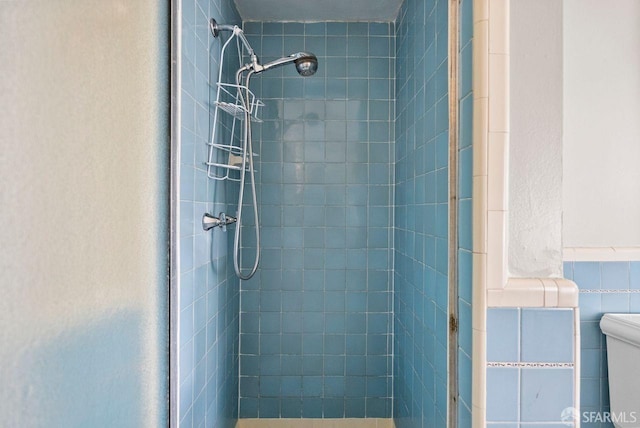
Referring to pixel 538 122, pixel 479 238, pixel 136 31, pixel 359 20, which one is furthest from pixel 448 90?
pixel 359 20

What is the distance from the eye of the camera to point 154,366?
102 centimetres

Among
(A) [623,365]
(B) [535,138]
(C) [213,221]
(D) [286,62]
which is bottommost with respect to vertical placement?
(A) [623,365]

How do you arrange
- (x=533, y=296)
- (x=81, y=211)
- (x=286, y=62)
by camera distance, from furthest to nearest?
(x=286, y=62), (x=533, y=296), (x=81, y=211)

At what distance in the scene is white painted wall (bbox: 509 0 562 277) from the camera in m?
0.97

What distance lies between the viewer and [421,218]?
1.49 meters

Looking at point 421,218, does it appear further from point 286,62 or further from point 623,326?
point 286,62

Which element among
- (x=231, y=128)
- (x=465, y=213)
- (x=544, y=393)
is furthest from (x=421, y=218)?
(x=231, y=128)

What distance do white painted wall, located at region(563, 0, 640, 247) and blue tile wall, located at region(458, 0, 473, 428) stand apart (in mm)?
730

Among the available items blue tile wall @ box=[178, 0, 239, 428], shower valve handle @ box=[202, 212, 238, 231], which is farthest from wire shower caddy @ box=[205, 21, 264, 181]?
shower valve handle @ box=[202, 212, 238, 231]

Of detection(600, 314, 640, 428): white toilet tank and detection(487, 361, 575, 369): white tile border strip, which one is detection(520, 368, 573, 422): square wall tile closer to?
detection(487, 361, 575, 369): white tile border strip

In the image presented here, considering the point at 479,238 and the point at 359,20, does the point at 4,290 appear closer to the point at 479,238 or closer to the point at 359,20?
the point at 479,238

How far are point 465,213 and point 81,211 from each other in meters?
0.86

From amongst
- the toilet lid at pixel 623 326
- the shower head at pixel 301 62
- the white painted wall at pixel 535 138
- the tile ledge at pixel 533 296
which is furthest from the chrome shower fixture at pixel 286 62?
the toilet lid at pixel 623 326

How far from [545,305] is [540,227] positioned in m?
0.19
